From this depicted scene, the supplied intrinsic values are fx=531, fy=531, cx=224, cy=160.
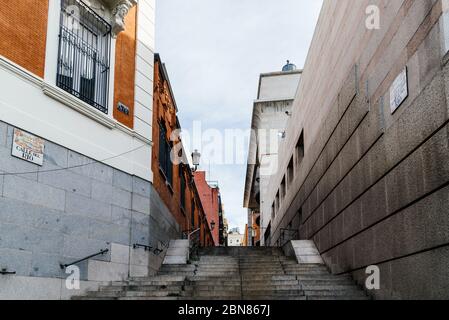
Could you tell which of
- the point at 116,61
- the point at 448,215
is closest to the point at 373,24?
the point at 448,215

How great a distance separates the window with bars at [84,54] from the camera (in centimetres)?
1053

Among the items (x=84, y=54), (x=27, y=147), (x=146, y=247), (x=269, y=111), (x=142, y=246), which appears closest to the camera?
→ (x=27, y=147)

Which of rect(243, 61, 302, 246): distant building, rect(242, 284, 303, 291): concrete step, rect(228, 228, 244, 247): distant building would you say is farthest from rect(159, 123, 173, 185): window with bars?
rect(228, 228, 244, 247): distant building

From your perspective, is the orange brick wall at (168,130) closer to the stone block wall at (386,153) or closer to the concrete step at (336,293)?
the stone block wall at (386,153)

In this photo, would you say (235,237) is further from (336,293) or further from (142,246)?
(336,293)

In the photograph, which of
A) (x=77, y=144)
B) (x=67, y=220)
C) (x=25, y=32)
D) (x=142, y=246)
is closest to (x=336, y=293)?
(x=142, y=246)

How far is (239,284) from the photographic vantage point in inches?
414

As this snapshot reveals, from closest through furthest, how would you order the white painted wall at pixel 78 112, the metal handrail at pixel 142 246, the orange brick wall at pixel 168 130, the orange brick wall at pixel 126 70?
the white painted wall at pixel 78 112 → the metal handrail at pixel 142 246 → the orange brick wall at pixel 126 70 → the orange brick wall at pixel 168 130

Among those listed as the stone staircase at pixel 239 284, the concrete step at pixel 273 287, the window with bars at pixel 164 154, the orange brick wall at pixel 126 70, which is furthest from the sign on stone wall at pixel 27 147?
the window with bars at pixel 164 154

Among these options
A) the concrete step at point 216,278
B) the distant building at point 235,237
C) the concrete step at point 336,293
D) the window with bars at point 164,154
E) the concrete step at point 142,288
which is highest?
the distant building at point 235,237

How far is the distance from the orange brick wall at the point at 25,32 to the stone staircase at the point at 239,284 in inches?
168

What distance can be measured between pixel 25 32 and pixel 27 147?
2057 mm
